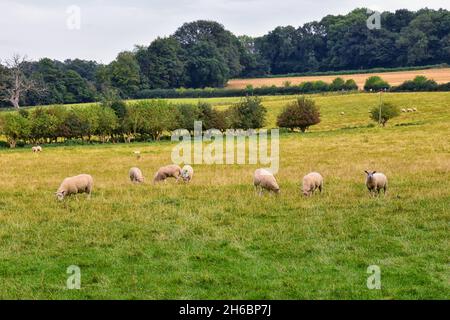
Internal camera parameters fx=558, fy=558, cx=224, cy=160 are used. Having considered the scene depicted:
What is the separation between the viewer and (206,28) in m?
163

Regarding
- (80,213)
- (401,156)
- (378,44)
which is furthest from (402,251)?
(378,44)

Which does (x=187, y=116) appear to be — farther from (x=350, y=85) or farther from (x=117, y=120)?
(x=350, y=85)

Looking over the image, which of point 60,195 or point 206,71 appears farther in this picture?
point 206,71

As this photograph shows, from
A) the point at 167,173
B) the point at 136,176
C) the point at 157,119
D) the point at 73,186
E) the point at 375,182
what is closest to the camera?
the point at 375,182

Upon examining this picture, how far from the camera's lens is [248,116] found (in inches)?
3164

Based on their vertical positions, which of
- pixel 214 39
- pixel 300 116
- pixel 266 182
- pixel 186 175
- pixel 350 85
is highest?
pixel 214 39

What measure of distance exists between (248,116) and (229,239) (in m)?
66.4

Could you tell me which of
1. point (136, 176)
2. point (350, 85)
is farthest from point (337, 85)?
point (136, 176)

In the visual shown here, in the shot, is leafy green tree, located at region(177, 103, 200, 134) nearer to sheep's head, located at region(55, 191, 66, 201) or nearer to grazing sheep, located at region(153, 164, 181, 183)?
grazing sheep, located at region(153, 164, 181, 183)

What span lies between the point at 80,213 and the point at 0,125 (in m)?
56.3

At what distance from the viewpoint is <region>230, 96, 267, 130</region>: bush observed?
262ft

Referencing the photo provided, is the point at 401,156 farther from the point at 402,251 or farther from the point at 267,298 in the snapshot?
the point at 267,298

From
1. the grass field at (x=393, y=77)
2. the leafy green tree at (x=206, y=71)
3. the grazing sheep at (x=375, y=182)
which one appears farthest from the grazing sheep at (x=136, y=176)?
the leafy green tree at (x=206, y=71)

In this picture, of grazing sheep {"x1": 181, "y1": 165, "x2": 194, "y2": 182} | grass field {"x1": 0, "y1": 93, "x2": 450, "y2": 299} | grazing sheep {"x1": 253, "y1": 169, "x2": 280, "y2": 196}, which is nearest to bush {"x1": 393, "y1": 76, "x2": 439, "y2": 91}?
grass field {"x1": 0, "y1": 93, "x2": 450, "y2": 299}
